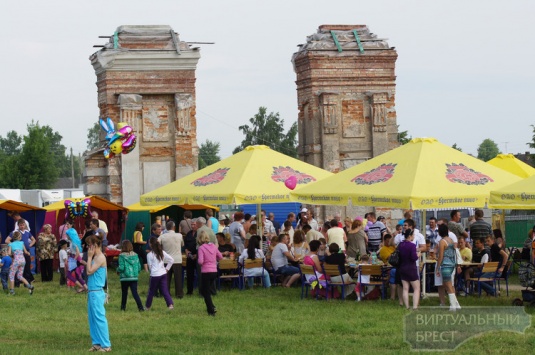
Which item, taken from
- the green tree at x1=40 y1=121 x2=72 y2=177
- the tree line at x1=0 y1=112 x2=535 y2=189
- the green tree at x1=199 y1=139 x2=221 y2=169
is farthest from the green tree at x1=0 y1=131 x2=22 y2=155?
the tree line at x1=0 y1=112 x2=535 y2=189

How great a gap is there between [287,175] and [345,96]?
28.7 ft

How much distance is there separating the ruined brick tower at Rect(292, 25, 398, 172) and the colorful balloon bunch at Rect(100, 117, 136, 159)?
5.29 m

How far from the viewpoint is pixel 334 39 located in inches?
1300

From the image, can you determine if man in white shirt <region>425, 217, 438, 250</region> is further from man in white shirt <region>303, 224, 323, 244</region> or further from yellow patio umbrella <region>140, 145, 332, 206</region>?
yellow patio umbrella <region>140, 145, 332, 206</region>

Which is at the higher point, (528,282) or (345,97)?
(345,97)

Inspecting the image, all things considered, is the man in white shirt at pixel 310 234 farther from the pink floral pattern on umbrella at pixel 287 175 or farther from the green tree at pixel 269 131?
the green tree at pixel 269 131

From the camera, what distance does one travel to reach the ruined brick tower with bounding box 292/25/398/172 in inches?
1284

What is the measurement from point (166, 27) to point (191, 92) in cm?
213

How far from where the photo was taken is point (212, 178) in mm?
24781

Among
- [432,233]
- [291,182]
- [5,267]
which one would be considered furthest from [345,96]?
[5,267]

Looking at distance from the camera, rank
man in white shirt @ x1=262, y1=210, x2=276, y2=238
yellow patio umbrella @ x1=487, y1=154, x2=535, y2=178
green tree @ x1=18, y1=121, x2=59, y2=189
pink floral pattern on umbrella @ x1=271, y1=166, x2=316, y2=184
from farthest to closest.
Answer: green tree @ x1=18, y1=121, x2=59, y2=189 → man in white shirt @ x1=262, y1=210, x2=276, y2=238 → yellow patio umbrella @ x1=487, y1=154, x2=535, y2=178 → pink floral pattern on umbrella @ x1=271, y1=166, x2=316, y2=184

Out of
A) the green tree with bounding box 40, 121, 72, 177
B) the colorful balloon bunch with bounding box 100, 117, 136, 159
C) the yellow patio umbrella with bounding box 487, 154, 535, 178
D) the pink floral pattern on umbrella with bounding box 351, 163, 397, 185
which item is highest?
the green tree with bounding box 40, 121, 72, 177

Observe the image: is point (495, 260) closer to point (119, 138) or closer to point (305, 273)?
point (305, 273)

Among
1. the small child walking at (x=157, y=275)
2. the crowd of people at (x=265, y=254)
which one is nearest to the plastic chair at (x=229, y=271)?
the crowd of people at (x=265, y=254)
